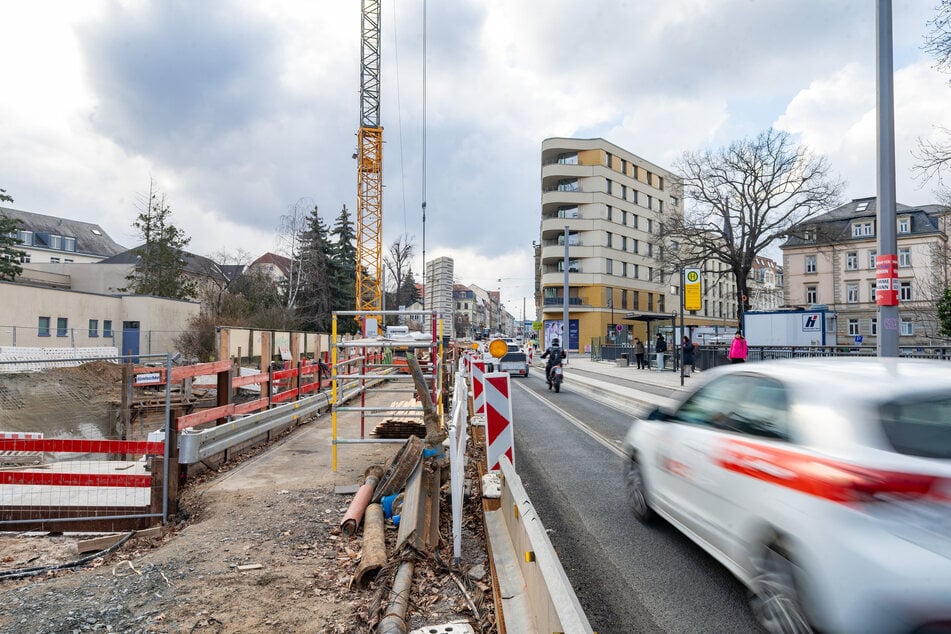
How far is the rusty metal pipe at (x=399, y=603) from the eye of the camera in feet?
11.1

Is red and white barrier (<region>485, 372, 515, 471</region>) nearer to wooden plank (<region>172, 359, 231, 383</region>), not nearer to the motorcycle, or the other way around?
wooden plank (<region>172, 359, 231, 383</region>)

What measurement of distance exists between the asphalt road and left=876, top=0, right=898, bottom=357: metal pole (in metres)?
5.23

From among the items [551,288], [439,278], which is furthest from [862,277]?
[439,278]

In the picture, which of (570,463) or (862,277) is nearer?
(570,463)

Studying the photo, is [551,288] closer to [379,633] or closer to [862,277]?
[862,277]

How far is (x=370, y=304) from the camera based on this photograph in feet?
151

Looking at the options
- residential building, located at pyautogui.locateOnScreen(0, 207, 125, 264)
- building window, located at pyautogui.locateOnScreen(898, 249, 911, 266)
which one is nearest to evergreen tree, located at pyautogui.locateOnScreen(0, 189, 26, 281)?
residential building, located at pyautogui.locateOnScreen(0, 207, 125, 264)

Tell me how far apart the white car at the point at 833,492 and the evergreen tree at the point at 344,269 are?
4201 centimetres

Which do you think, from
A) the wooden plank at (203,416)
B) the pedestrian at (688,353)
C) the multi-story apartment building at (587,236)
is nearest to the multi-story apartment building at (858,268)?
the multi-story apartment building at (587,236)

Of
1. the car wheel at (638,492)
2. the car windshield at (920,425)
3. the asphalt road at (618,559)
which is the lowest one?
the asphalt road at (618,559)

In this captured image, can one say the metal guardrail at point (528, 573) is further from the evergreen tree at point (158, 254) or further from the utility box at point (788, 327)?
the evergreen tree at point (158, 254)

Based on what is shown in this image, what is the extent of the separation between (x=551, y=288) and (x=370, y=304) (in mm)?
21320

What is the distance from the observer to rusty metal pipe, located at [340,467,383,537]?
17.2ft

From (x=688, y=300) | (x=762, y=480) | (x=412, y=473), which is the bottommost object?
(x=412, y=473)
